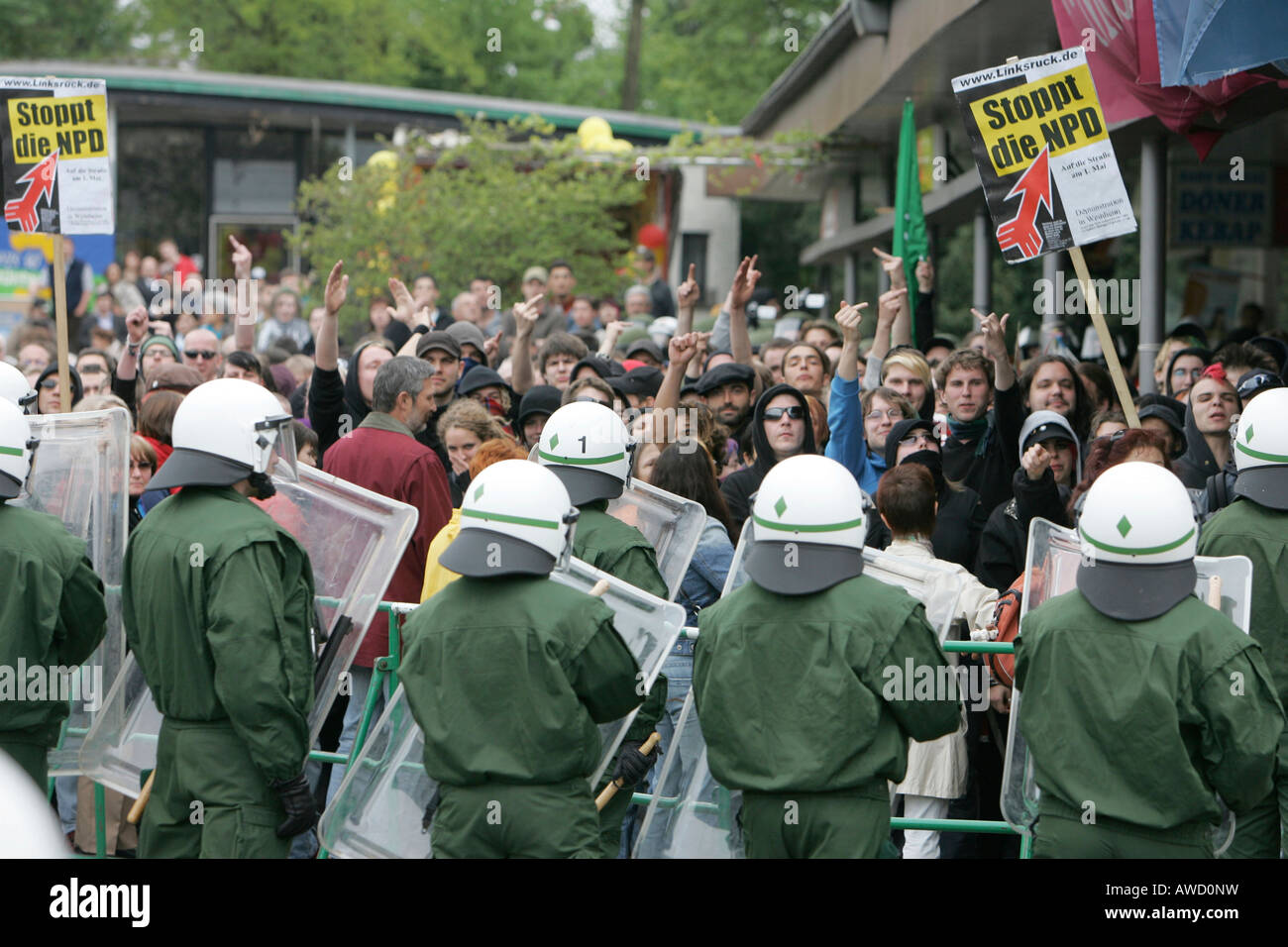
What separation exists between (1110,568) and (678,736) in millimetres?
1699

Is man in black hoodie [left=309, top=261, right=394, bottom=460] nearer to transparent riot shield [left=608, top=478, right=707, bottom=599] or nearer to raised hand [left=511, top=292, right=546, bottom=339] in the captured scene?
raised hand [left=511, top=292, right=546, bottom=339]

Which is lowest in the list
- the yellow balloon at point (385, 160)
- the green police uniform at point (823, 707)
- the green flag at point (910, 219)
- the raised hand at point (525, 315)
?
the green police uniform at point (823, 707)

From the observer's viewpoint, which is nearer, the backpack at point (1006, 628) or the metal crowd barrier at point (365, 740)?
the metal crowd barrier at point (365, 740)

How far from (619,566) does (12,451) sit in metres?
1.99

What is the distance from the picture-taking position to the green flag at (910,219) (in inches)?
441

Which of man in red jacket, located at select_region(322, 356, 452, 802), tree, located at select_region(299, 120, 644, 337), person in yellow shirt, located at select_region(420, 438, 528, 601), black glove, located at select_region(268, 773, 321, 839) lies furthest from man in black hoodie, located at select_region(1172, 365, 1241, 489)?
tree, located at select_region(299, 120, 644, 337)

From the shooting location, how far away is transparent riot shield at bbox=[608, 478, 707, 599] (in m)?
5.80

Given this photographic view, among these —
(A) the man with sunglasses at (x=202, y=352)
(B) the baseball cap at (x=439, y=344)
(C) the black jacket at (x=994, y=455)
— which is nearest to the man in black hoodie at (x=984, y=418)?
(C) the black jacket at (x=994, y=455)

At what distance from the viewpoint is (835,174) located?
62.8 ft

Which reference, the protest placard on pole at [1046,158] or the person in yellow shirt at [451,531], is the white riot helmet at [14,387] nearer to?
the person in yellow shirt at [451,531]

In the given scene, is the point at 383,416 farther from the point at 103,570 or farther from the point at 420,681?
the point at 420,681

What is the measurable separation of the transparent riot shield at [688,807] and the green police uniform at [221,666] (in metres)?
1.18

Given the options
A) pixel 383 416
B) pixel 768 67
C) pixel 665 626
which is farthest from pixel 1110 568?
pixel 768 67

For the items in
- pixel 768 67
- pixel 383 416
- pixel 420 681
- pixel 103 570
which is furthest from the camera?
pixel 768 67
